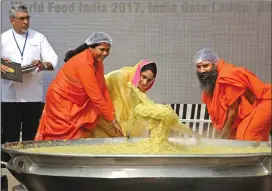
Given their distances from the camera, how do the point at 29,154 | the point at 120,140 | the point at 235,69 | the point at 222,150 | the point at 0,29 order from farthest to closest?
the point at 0,29
the point at 235,69
the point at 120,140
the point at 222,150
the point at 29,154

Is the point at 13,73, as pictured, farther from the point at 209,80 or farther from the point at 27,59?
the point at 209,80

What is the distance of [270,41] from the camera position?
5.49m

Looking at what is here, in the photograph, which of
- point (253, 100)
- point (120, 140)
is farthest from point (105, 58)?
point (120, 140)

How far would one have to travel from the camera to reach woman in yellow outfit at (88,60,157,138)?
5094mm

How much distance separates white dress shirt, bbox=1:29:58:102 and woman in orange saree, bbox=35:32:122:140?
322 millimetres

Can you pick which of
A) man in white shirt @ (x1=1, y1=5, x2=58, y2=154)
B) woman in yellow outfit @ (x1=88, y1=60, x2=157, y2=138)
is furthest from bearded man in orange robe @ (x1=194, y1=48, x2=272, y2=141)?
man in white shirt @ (x1=1, y1=5, x2=58, y2=154)

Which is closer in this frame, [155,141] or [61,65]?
[155,141]

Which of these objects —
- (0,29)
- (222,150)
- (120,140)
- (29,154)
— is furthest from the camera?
(0,29)

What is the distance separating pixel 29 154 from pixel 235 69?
91.4 inches

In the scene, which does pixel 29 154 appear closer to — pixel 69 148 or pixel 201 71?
pixel 69 148

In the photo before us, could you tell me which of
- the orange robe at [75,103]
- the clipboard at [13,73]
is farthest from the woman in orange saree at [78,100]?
the clipboard at [13,73]

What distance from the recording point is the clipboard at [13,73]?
508cm

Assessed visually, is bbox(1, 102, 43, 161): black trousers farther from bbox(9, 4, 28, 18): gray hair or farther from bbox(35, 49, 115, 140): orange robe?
bbox(9, 4, 28, 18): gray hair

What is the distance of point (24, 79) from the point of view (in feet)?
17.4
